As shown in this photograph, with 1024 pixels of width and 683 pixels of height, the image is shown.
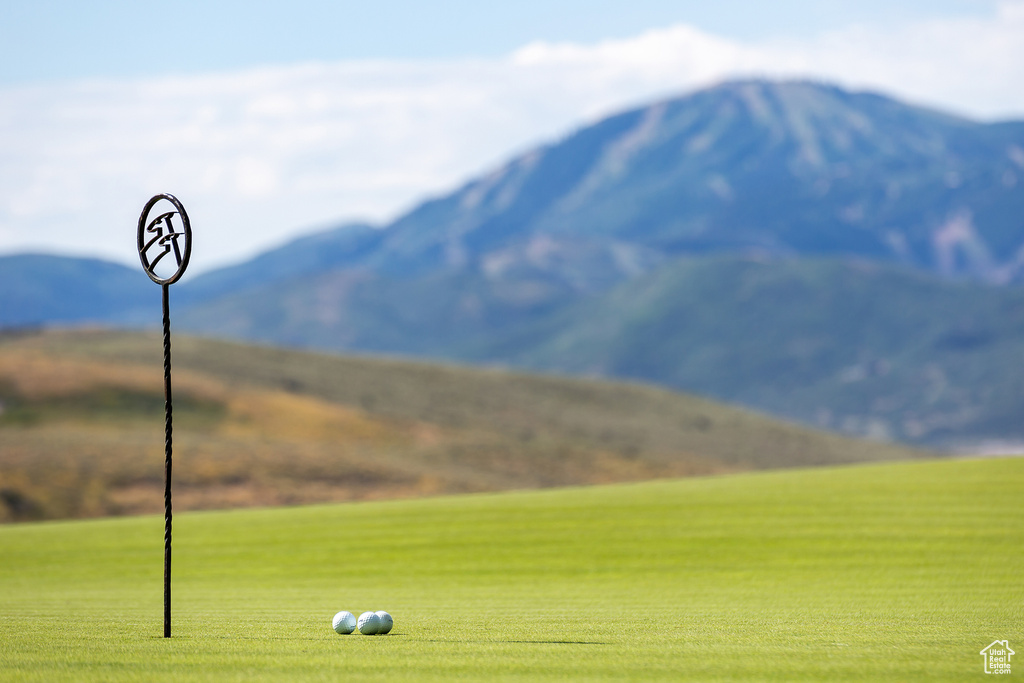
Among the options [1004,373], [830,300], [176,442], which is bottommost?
[176,442]

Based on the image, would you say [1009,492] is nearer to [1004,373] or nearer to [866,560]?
[866,560]

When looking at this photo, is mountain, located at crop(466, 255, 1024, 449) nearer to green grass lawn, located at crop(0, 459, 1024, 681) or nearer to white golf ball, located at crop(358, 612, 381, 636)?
green grass lawn, located at crop(0, 459, 1024, 681)

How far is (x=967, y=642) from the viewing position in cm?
991

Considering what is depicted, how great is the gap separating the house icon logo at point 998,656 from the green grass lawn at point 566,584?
3.7 inches

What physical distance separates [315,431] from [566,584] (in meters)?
42.2

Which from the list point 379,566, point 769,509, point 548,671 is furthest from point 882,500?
point 548,671

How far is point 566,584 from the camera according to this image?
17.5 meters

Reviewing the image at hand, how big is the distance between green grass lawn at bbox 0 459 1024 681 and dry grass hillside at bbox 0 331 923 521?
18.8m

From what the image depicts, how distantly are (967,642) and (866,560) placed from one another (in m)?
8.11

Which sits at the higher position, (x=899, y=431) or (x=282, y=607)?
(x=899, y=431)

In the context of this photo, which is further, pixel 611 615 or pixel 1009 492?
pixel 1009 492

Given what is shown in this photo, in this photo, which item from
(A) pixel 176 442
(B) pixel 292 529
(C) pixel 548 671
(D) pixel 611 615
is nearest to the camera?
(C) pixel 548 671

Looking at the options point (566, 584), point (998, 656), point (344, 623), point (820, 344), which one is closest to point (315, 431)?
point (566, 584)

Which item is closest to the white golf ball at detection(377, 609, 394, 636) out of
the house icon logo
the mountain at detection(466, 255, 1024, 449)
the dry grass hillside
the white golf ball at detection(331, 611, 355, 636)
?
the white golf ball at detection(331, 611, 355, 636)
